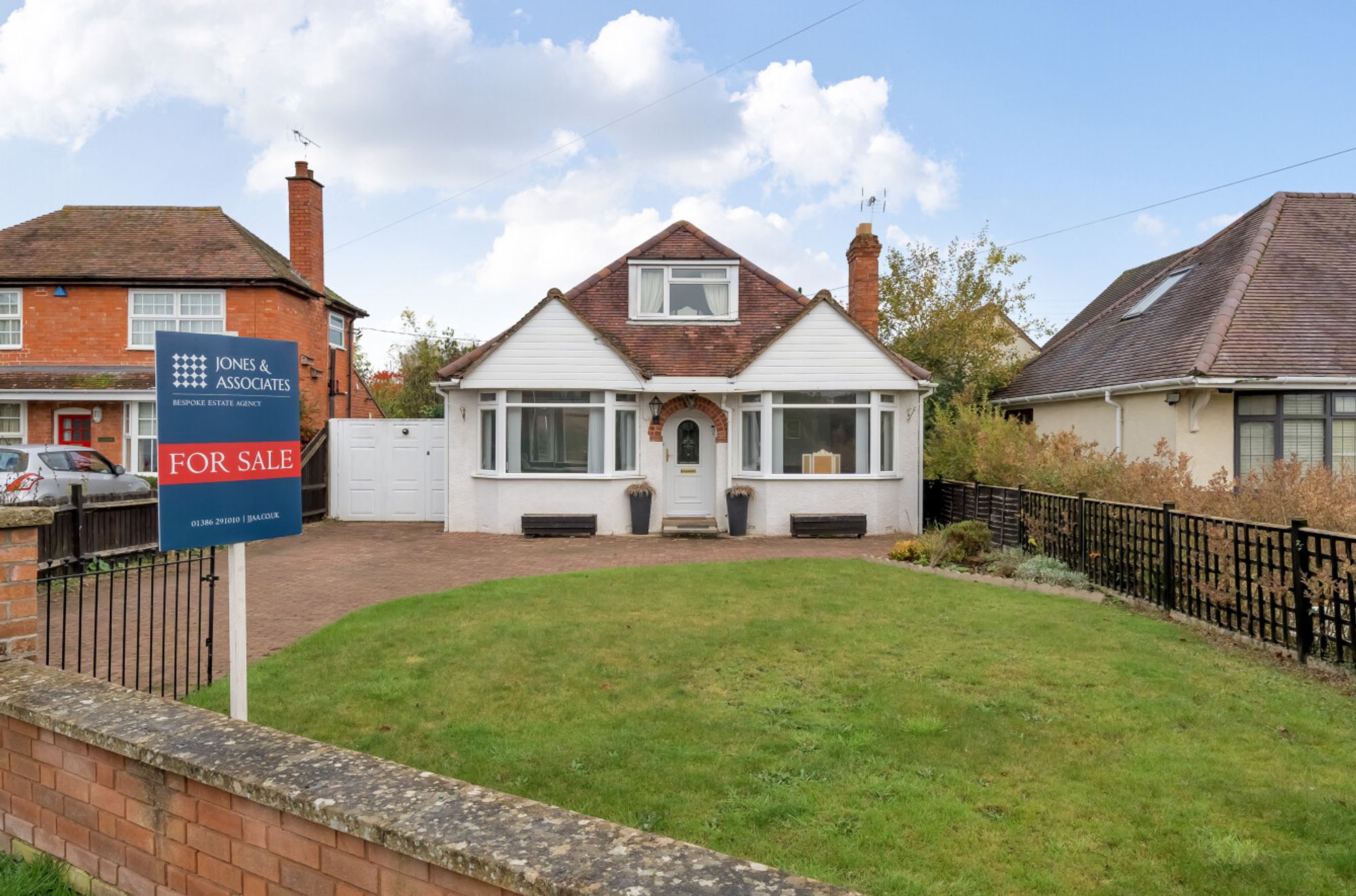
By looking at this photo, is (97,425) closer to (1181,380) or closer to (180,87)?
(180,87)

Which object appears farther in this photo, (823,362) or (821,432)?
(821,432)

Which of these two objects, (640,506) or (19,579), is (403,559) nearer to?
(640,506)

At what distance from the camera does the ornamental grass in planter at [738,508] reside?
16.0 meters

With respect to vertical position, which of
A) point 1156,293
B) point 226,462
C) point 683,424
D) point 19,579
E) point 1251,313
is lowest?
point 19,579

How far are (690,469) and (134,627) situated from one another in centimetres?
1054

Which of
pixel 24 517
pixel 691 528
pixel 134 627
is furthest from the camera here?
pixel 691 528

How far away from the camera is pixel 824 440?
16375mm

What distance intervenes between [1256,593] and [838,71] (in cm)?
1180

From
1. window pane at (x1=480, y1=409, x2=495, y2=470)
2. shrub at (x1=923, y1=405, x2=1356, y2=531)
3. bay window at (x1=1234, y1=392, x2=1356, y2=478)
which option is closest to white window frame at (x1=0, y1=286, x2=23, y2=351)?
window pane at (x1=480, y1=409, x2=495, y2=470)

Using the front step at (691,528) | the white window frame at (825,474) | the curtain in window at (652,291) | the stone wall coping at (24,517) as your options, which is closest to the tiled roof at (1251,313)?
the white window frame at (825,474)

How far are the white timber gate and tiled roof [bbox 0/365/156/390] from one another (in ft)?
17.9

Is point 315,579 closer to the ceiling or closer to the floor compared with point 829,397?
closer to the floor

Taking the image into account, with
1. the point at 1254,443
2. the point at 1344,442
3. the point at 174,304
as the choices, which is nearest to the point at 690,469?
the point at 1254,443

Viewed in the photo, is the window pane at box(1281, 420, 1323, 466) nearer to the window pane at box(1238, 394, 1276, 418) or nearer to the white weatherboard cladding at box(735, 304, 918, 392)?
the window pane at box(1238, 394, 1276, 418)
